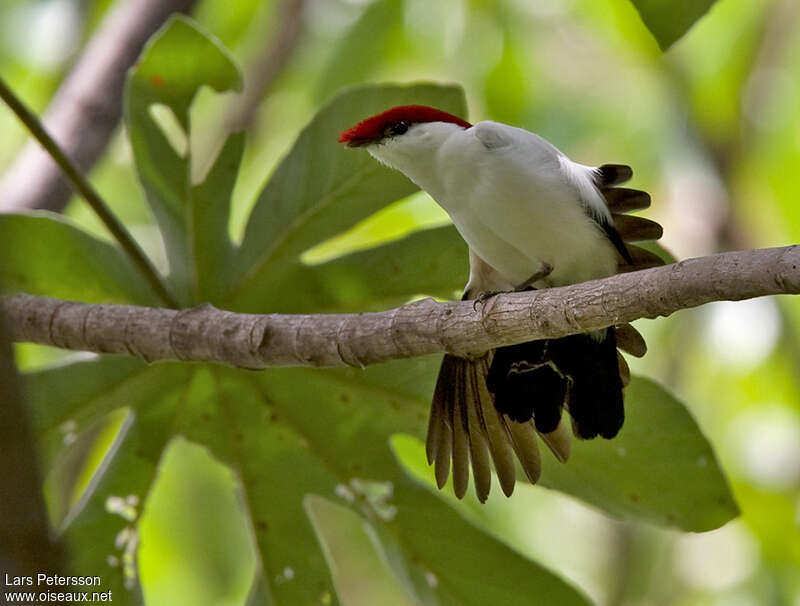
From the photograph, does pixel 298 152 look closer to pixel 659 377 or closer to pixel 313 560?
pixel 313 560

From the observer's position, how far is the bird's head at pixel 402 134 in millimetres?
2111

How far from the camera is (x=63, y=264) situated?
7.88 ft

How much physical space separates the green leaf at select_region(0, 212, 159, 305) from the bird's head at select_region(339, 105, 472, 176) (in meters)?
0.70

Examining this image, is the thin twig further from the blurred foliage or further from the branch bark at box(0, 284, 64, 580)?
the branch bark at box(0, 284, 64, 580)

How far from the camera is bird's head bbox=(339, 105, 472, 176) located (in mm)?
2111

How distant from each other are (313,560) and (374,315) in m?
0.84

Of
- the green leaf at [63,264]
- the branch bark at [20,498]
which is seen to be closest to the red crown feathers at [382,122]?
the green leaf at [63,264]

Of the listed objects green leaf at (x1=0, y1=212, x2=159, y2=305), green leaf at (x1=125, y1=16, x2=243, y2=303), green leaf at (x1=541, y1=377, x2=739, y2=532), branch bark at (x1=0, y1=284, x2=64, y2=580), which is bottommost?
green leaf at (x1=541, y1=377, x2=739, y2=532)

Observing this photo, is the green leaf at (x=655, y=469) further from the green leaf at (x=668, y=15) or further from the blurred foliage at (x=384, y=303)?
the green leaf at (x=668, y=15)

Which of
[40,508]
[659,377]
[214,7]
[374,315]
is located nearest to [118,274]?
[374,315]

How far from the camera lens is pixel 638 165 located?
191 inches

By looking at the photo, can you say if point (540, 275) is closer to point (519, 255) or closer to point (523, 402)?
point (519, 255)

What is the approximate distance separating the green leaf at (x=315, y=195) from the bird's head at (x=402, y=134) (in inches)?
9.3

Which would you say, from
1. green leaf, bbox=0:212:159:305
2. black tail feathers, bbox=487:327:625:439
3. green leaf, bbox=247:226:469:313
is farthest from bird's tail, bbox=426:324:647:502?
green leaf, bbox=0:212:159:305
